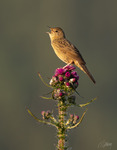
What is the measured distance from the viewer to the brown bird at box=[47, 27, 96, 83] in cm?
1207

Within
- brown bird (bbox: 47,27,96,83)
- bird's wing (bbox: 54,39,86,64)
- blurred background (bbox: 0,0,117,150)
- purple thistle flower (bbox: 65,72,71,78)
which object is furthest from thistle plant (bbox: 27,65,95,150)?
blurred background (bbox: 0,0,117,150)

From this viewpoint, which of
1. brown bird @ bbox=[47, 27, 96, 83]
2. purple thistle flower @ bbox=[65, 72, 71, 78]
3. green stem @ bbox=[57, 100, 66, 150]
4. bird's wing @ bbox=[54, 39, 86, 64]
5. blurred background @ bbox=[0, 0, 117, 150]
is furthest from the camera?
blurred background @ bbox=[0, 0, 117, 150]

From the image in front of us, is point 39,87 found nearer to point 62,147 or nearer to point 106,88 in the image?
point 106,88

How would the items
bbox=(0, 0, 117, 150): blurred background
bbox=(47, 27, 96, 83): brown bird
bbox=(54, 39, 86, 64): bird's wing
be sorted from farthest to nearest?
bbox=(0, 0, 117, 150): blurred background
bbox=(54, 39, 86, 64): bird's wing
bbox=(47, 27, 96, 83): brown bird

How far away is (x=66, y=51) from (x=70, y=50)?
0.13 meters

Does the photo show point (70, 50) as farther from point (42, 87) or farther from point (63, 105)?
point (42, 87)

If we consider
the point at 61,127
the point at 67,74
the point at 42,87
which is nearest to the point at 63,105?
the point at 61,127

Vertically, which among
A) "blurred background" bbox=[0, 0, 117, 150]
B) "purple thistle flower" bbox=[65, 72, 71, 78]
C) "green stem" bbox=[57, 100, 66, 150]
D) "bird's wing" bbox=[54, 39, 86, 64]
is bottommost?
"green stem" bbox=[57, 100, 66, 150]

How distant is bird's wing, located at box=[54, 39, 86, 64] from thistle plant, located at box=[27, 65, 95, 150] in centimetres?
405

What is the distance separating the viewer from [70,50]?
1280 centimetres

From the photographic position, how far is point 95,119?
4235 inches

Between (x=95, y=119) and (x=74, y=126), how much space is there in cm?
10101

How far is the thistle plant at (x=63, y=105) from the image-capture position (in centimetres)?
729

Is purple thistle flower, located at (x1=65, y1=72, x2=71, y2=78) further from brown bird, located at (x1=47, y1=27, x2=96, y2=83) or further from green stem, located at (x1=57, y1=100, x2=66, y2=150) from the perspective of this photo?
brown bird, located at (x1=47, y1=27, x2=96, y2=83)
